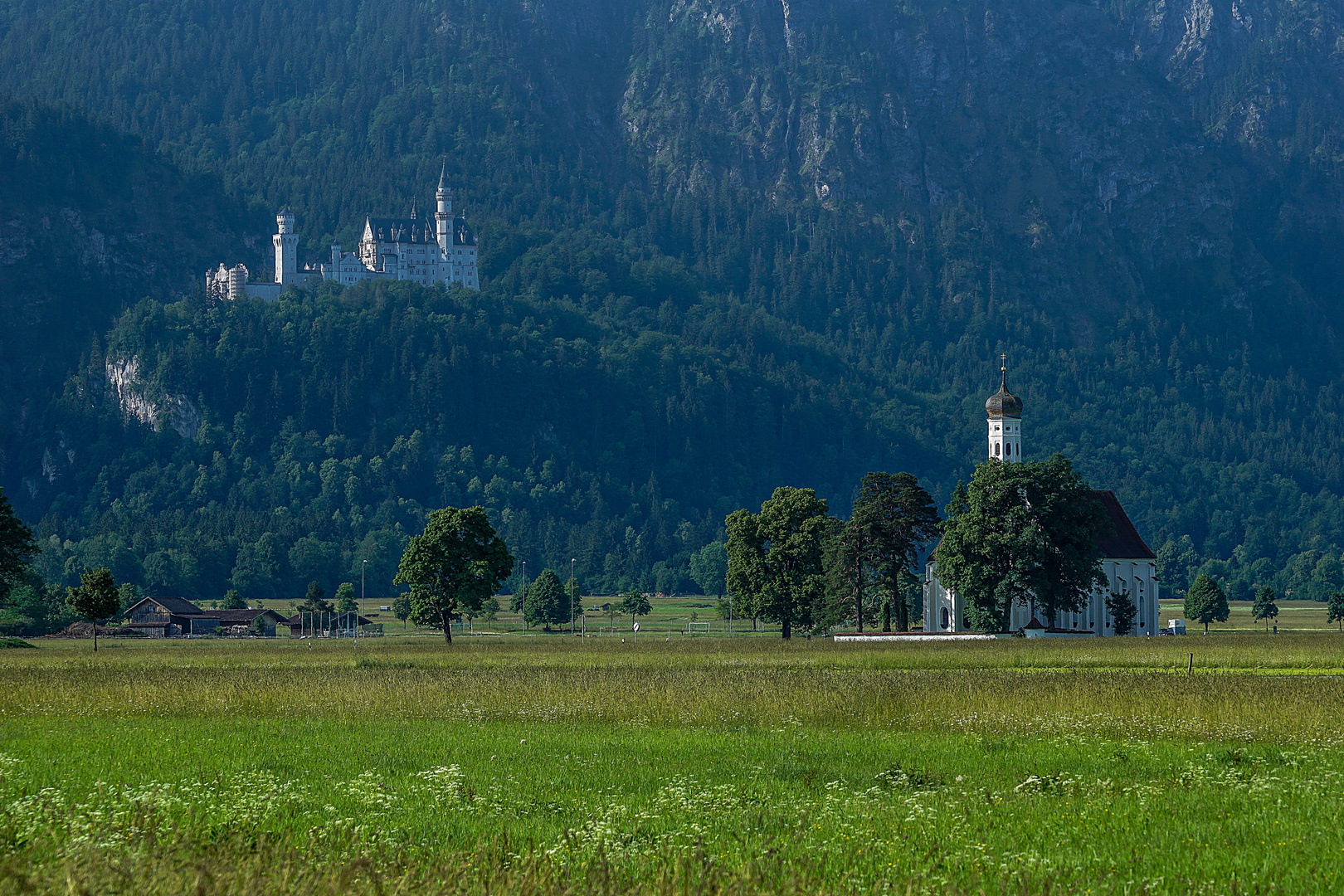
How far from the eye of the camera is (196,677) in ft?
178

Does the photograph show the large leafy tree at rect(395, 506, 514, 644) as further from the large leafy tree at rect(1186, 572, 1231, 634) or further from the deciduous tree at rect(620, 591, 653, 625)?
the large leafy tree at rect(1186, 572, 1231, 634)

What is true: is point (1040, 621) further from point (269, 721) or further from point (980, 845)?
point (980, 845)

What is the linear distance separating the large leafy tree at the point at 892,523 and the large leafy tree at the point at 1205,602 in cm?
4476

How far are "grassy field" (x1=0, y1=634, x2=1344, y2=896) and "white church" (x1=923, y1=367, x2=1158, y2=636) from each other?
78048mm

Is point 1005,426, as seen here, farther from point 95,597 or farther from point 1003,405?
point 95,597

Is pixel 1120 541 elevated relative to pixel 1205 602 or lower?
elevated

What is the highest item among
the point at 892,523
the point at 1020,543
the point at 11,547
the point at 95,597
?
the point at 892,523

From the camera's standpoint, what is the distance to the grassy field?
19719 mm

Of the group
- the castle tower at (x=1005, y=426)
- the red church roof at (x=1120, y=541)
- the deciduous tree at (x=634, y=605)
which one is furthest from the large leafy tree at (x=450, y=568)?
the deciduous tree at (x=634, y=605)

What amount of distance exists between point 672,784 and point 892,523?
88.6 metres

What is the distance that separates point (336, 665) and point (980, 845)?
51.6 m

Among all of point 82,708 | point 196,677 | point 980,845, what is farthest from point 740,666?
point 980,845

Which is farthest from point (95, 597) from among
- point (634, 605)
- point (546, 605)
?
point (634, 605)

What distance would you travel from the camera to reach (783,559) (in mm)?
119500
